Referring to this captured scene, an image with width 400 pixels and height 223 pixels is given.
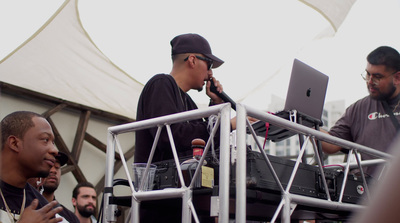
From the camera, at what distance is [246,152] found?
2.13 m

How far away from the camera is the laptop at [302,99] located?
2564 mm

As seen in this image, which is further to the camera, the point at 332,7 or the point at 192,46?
Answer: the point at 332,7

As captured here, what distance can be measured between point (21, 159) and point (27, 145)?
0.27 feet

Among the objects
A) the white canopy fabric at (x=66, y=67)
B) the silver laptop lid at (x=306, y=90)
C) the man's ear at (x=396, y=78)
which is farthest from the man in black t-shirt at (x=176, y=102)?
the white canopy fabric at (x=66, y=67)

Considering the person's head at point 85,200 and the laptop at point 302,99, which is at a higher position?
the laptop at point 302,99

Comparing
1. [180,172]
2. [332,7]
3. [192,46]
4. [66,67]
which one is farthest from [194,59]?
[66,67]

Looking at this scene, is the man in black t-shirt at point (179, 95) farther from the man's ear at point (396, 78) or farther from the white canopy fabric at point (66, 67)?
the white canopy fabric at point (66, 67)

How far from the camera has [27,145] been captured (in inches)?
101

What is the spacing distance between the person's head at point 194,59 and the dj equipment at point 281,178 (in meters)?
0.65

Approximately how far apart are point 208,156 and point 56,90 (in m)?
4.18

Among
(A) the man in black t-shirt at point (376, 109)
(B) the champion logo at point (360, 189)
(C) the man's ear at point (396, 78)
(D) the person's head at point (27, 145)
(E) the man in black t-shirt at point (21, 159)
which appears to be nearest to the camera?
(E) the man in black t-shirt at point (21, 159)

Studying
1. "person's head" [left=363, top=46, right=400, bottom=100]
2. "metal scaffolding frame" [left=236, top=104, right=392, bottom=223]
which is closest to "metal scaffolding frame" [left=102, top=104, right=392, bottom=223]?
"metal scaffolding frame" [left=236, top=104, right=392, bottom=223]

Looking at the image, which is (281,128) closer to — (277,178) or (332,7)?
(277,178)

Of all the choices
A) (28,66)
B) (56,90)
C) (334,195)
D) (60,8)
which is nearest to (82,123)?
(56,90)
